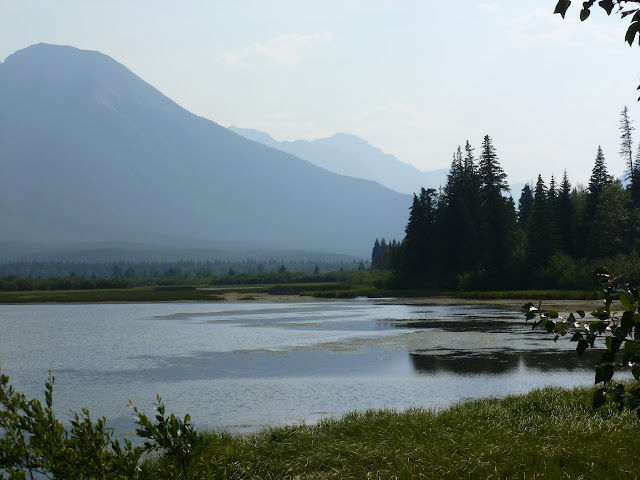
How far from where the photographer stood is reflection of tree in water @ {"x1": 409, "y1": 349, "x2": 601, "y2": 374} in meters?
30.2

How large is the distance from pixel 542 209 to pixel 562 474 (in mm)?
84831

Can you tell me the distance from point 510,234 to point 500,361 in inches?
2857

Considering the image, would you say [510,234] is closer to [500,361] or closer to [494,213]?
[494,213]

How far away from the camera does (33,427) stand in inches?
320

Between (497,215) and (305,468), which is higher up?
(497,215)

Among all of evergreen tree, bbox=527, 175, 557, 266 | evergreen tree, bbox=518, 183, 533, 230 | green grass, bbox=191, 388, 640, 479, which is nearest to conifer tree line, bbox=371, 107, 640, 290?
evergreen tree, bbox=527, 175, 557, 266

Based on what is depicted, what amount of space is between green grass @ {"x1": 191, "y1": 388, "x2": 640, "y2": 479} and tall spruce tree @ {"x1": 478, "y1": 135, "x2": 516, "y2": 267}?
280 feet

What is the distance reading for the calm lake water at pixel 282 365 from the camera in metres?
23.9

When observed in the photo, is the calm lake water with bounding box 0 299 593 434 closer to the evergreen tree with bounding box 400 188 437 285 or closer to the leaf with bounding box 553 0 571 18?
the leaf with bounding box 553 0 571 18

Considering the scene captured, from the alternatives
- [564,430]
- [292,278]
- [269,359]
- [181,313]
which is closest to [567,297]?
[181,313]

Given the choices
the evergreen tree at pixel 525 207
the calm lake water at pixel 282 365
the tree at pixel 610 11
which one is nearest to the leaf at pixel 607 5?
the tree at pixel 610 11

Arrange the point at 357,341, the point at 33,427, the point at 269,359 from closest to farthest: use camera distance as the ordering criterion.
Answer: the point at 33,427 < the point at 269,359 < the point at 357,341

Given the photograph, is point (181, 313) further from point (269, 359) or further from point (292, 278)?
point (292, 278)

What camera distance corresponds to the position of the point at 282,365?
3428 cm
